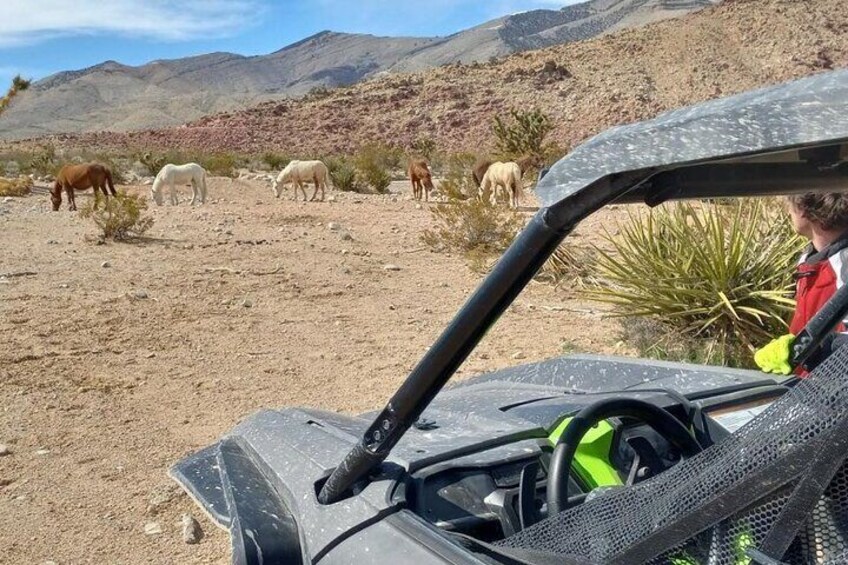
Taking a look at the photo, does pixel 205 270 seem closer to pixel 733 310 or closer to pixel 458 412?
pixel 733 310

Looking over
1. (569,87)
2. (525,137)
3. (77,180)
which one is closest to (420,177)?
(77,180)

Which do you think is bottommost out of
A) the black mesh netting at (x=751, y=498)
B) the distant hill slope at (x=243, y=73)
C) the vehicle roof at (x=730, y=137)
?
the black mesh netting at (x=751, y=498)

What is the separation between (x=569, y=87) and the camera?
57656 mm

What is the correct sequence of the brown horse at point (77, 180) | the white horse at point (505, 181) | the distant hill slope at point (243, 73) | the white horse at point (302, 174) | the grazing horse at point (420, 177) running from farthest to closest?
the distant hill slope at point (243, 73) < the white horse at point (302, 174) < the grazing horse at point (420, 177) < the brown horse at point (77, 180) < the white horse at point (505, 181)

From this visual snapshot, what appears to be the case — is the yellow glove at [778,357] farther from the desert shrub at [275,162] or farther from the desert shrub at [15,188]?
the desert shrub at [275,162]

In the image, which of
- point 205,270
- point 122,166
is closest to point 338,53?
point 122,166

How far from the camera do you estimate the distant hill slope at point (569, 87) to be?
54.8 m

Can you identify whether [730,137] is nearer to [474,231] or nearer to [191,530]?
[191,530]

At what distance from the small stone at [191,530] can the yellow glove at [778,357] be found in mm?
2475

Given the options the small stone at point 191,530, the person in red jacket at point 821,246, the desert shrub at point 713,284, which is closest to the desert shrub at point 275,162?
the desert shrub at point 713,284

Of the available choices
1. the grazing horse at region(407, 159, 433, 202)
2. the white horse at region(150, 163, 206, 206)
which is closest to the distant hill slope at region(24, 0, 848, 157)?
the grazing horse at region(407, 159, 433, 202)

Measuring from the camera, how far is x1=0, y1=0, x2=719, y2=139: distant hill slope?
407 ft

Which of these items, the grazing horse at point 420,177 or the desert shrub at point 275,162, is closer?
the grazing horse at point 420,177

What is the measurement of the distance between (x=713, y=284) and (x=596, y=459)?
4.72 metres
